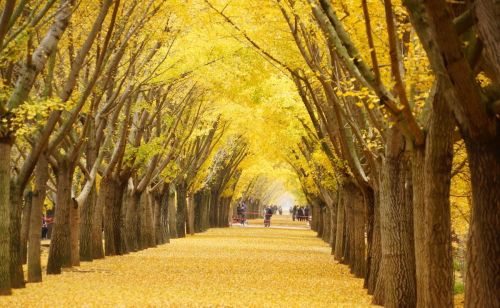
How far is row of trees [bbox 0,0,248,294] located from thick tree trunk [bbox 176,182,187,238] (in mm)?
80

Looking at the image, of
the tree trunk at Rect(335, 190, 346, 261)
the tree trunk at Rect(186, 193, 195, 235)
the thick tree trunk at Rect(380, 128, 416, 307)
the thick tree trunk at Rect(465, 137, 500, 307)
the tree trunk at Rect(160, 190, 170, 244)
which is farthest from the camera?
the tree trunk at Rect(186, 193, 195, 235)

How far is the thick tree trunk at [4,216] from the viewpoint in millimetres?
16281

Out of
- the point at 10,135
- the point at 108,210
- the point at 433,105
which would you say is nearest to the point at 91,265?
the point at 108,210

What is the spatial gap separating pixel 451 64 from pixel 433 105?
3197mm

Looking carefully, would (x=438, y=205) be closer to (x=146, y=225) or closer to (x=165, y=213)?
(x=146, y=225)

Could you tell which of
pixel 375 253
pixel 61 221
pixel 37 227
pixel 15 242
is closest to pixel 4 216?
pixel 15 242

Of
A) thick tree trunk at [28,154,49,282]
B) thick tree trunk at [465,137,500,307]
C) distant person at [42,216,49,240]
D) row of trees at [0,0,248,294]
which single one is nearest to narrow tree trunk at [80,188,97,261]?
row of trees at [0,0,248,294]

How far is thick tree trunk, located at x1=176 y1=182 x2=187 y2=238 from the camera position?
4830 centimetres

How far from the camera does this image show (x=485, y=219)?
9117 millimetres

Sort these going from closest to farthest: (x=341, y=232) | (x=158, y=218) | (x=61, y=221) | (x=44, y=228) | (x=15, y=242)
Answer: (x=15, y=242) < (x=61, y=221) < (x=341, y=232) < (x=158, y=218) < (x=44, y=228)

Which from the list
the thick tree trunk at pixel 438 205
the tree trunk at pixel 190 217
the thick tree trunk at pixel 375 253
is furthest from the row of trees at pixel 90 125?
the thick tree trunk at pixel 375 253

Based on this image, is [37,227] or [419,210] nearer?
[419,210]

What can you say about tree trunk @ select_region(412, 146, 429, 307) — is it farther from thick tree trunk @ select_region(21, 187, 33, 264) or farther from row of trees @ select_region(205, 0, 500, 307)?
thick tree trunk @ select_region(21, 187, 33, 264)

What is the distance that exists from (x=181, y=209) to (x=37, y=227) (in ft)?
97.9
